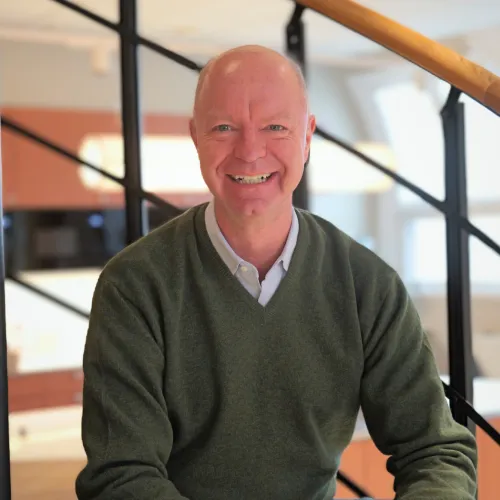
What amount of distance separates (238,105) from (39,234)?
420 centimetres

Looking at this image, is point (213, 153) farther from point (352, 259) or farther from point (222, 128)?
point (352, 259)

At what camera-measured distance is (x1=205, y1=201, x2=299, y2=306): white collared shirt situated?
3.50 ft

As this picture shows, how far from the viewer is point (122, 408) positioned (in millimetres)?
961

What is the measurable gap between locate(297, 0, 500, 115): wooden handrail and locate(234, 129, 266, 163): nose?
24 cm

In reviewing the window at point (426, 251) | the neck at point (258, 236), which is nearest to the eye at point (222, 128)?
the neck at point (258, 236)

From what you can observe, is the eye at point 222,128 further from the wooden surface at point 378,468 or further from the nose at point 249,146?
the wooden surface at point 378,468

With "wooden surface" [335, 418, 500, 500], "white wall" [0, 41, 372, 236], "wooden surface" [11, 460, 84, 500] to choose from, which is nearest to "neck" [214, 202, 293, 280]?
"wooden surface" [11, 460, 84, 500]

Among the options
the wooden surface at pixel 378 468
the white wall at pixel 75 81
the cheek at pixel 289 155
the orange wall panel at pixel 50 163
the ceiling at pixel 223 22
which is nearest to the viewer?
the cheek at pixel 289 155

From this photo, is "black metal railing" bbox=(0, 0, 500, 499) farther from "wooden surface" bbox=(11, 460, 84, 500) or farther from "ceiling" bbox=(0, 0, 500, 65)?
"ceiling" bbox=(0, 0, 500, 65)

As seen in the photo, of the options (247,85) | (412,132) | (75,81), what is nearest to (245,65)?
(247,85)

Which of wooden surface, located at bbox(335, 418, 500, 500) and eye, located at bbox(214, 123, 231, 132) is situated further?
wooden surface, located at bbox(335, 418, 500, 500)

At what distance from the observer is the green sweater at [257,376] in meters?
0.98

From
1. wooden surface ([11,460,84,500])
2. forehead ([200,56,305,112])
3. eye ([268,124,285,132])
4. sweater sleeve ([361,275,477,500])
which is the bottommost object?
wooden surface ([11,460,84,500])

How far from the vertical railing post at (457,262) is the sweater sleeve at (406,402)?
0.07 meters
